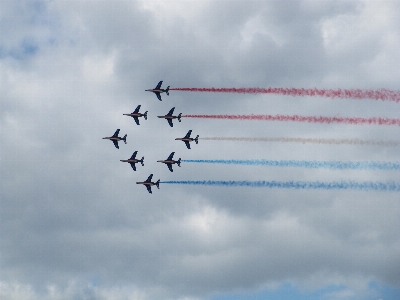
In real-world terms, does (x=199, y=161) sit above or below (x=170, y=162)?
below

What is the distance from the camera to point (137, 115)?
582 ft

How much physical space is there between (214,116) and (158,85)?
28.0 m

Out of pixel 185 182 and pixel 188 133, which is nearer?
pixel 185 182

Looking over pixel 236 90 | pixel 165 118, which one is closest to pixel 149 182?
pixel 165 118

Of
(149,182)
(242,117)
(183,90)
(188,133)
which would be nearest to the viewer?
(242,117)

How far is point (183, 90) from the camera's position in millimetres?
153000

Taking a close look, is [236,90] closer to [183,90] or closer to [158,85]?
[183,90]

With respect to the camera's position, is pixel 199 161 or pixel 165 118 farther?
pixel 165 118

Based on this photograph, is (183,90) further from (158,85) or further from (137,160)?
(137,160)

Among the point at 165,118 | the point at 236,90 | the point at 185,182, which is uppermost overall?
the point at 165,118

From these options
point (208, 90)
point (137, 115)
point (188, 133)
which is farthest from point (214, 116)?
point (137, 115)

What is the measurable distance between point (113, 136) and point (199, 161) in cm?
4009

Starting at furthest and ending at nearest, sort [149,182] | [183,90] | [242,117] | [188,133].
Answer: [149,182] → [188,133] → [183,90] → [242,117]

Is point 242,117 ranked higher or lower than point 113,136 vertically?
lower
